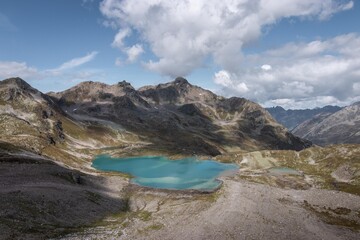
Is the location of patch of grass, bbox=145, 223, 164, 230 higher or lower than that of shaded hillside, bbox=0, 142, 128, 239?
lower

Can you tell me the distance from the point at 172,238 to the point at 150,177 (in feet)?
379

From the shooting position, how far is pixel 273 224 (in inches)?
3233

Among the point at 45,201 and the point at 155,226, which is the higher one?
the point at 45,201

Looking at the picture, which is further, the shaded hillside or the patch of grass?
the patch of grass

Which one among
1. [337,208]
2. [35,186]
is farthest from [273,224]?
[35,186]

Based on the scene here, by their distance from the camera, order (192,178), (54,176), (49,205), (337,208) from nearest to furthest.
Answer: (49,205), (337,208), (54,176), (192,178)

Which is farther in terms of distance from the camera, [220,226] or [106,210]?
[106,210]

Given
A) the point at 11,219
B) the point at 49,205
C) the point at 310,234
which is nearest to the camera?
the point at 11,219

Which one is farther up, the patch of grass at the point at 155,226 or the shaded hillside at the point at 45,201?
the shaded hillside at the point at 45,201

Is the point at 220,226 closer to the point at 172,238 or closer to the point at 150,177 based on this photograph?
the point at 172,238

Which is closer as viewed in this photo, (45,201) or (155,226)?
(155,226)

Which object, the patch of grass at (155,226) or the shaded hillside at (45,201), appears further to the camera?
the patch of grass at (155,226)

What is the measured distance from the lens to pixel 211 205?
9625 cm

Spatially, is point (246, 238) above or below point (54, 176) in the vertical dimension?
below
